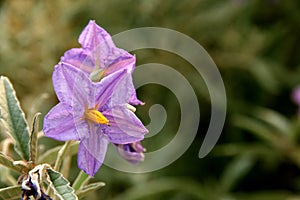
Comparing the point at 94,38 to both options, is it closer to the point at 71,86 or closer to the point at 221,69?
the point at 71,86

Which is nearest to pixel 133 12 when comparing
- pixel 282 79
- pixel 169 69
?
pixel 169 69

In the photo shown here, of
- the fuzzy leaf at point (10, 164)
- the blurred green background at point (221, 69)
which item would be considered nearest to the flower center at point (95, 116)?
the fuzzy leaf at point (10, 164)

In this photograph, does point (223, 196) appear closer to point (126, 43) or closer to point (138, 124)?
point (126, 43)

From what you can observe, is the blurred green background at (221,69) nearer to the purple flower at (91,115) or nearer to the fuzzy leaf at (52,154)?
the fuzzy leaf at (52,154)

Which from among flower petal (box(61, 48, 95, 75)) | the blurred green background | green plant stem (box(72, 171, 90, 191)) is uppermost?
the blurred green background

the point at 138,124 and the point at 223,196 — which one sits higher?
the point at 223,196

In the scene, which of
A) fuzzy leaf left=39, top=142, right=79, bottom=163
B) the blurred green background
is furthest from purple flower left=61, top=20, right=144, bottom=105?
the blurred green background

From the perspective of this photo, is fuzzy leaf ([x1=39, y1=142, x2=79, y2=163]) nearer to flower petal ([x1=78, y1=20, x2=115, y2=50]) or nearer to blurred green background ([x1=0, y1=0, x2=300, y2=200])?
flower petal ([x1=78, y1=20, x2=115, y2=50])
